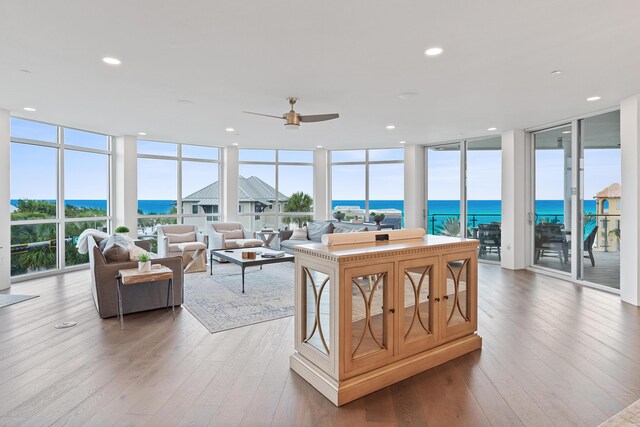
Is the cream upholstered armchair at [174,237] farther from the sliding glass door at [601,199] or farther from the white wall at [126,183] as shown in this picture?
the sliding glass door at [601,199]

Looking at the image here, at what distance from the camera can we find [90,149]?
287 inches

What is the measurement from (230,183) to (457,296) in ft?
23.7

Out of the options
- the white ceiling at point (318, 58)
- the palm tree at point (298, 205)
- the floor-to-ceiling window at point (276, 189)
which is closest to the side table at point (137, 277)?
the white ceiling at point (318, 58)

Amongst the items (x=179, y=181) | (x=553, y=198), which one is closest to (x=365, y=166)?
(x=553, y=198)

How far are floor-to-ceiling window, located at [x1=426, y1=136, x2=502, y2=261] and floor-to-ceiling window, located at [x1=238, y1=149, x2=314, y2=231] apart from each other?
10.8 ft

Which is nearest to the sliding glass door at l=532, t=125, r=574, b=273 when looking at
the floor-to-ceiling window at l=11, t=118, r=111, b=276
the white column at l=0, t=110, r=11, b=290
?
the floor-to-ceiling window at l=11, t=118, r=111, b=276

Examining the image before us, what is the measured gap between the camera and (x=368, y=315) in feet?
8.27

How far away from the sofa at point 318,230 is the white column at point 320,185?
4.58 ft

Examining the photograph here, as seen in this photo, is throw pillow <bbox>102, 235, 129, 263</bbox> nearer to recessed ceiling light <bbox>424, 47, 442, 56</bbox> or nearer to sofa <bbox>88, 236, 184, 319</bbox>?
sofa <bbox>88, 236, 184, 319</bbox>

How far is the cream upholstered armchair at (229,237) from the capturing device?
7.53 m

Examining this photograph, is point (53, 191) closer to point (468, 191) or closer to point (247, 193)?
point (247, 193)

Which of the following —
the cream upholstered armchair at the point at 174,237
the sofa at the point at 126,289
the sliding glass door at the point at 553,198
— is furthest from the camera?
the cream upholstered armchair at the point at 174,237

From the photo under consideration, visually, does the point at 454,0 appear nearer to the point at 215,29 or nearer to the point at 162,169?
the point at 215,29

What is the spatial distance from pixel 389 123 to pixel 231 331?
14.8ft
